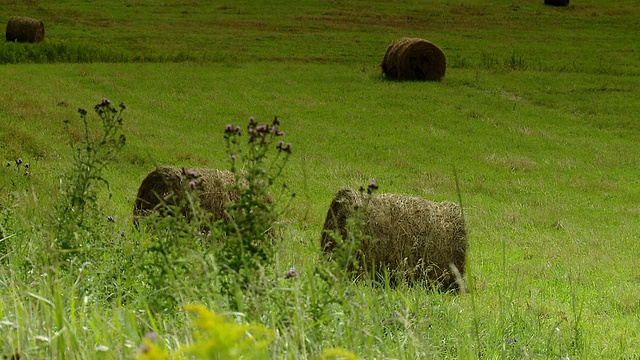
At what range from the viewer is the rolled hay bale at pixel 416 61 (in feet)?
89.9

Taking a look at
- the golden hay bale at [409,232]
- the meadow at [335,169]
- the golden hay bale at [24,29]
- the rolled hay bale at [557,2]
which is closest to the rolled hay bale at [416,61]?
the meadow at [335,169]

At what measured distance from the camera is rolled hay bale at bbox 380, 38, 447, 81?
→ 27406mm

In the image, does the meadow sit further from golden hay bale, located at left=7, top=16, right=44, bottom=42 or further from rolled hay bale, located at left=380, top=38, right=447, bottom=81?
golden hay bale, located at left=7, top=16, right=44, bottom=42

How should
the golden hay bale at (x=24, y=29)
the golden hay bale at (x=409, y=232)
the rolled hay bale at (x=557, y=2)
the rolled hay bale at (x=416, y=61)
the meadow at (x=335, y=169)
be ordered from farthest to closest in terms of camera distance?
1. the rolled hay bale at (x=557, y=2)
2. the golden hay bale at (x=24, y=29)
3. the rolled hay bale at (x=416, y=61)
4. the golden hay bale at (x=409, y=232)
5. the meadow at (x=335, y=169)

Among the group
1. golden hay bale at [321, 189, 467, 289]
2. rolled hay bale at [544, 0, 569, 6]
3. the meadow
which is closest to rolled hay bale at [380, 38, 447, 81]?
the meadow

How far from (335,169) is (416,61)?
510 inches

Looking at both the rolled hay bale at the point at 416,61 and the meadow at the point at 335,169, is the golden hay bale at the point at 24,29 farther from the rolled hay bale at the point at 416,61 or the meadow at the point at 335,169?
the rolled hay bale at the point at 416,61

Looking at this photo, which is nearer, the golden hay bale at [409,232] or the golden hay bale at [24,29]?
the golden hay bale at [409,232]

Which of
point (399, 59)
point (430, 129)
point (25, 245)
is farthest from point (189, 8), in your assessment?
point (25, 245)

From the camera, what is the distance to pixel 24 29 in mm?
33062

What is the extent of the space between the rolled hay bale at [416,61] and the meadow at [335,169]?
0.86m

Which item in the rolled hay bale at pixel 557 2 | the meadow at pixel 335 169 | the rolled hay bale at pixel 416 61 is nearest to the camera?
the meadow at pixel 335 169

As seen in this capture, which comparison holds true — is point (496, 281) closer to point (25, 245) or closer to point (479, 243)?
point (479, 243)

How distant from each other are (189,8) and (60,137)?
1392 inches
